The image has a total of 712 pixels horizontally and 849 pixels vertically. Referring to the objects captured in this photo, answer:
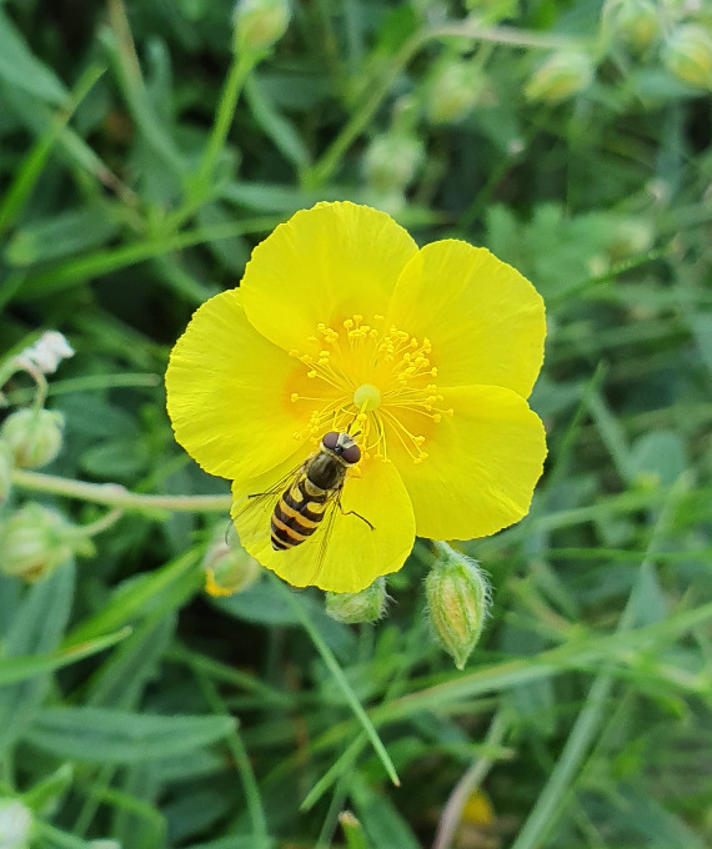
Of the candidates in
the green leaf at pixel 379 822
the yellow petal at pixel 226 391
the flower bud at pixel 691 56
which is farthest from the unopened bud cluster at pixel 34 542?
the flower bud at pixel 691 56

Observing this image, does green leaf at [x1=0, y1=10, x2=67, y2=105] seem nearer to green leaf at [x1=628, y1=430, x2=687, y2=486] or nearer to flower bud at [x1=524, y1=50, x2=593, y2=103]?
flower bud at [x1=524, y1=50, x2=593, y2=103]

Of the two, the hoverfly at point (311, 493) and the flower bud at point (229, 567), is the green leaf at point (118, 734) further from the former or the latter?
the hoverfly at point (311, 493)

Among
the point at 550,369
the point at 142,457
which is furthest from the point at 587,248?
the point at 142,457

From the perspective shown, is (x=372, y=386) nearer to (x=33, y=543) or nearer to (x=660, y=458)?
(x=33, y=543)

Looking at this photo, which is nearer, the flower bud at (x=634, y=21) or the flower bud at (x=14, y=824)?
the flower bud at (x=14, y=824)

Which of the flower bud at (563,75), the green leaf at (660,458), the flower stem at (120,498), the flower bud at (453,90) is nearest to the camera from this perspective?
the flower stem at (120,498)

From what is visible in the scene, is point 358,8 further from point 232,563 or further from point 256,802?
point 256,802

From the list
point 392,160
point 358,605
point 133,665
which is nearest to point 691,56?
point 392,160
